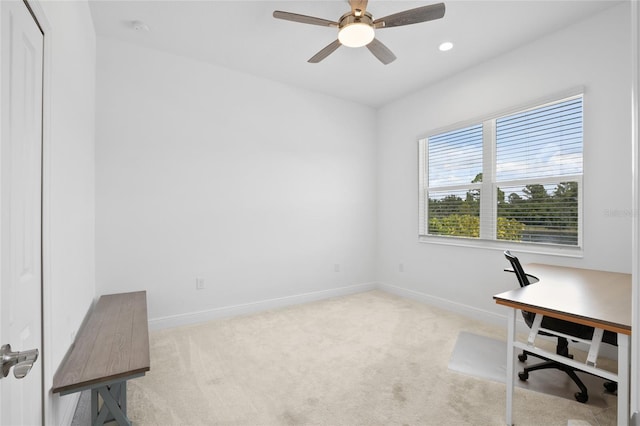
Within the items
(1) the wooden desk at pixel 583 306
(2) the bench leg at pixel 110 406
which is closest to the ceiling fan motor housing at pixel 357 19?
(1) the wooden desk at pixel 583 306

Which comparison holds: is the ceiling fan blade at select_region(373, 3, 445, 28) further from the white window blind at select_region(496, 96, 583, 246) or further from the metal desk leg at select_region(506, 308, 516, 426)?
the metal desk leg at select_region(506, 308, 516, 426)

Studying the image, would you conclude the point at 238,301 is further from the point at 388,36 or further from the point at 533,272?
the point at 388,36

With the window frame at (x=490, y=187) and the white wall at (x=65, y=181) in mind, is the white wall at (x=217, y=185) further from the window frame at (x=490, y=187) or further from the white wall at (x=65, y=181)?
the window frame at (x=490, y=187)

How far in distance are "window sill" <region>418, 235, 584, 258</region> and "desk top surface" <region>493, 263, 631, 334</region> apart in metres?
0.35

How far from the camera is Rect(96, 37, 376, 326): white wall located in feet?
10.0

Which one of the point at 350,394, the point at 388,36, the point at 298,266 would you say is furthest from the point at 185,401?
the point at 388,36

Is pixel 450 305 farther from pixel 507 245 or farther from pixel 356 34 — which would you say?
pixel 356 34

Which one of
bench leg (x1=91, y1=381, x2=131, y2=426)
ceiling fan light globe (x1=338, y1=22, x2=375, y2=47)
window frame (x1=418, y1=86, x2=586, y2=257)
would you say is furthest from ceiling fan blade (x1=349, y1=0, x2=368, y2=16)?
bench leg (x1=91, y1=381, x2=131, y2=426)

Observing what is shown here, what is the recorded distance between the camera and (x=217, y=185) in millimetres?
3584

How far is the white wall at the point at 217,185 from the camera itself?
306 centimetres

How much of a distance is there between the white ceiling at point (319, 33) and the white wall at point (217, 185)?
0.32m

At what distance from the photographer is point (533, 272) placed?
8.47 feet

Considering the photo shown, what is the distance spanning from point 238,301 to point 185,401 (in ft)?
5.60

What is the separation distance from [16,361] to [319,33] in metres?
3.12
